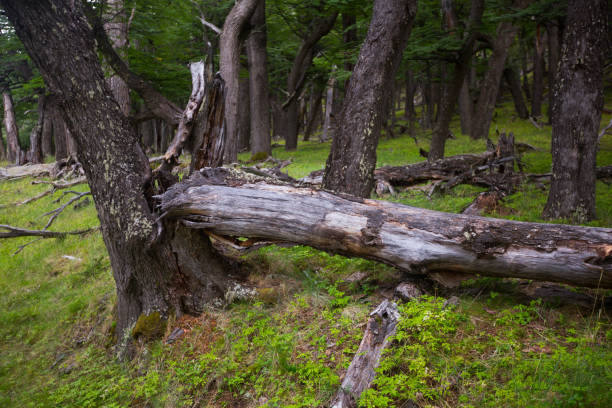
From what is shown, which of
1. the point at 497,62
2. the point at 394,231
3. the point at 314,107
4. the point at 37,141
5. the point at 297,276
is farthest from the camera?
the point at 314,107

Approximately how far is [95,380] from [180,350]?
94 cm

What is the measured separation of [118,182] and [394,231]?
117 inches

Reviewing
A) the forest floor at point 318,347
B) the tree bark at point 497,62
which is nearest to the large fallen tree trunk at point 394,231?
the forest floor at point 318,347

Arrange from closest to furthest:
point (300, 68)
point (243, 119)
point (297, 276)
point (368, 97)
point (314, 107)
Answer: point (297, 276) < point (368, 97) < point (300, 68) < point (243, 119) < point (314, 107)

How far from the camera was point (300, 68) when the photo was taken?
1627cm

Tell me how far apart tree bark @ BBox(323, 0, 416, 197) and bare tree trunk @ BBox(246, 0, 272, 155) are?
371 inches

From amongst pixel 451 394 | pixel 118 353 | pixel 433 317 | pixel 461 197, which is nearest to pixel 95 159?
pixel 118 353

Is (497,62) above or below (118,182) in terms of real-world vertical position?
above

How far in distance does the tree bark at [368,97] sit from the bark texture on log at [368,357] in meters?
2.78

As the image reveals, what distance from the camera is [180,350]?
3.83m

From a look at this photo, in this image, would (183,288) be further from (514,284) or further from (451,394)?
(514,284)

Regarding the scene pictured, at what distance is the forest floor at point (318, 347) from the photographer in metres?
2.59

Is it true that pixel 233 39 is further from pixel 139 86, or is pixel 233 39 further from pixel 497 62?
pixel 497 62

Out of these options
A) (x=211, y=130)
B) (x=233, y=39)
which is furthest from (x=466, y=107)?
(x=211, y=130)
